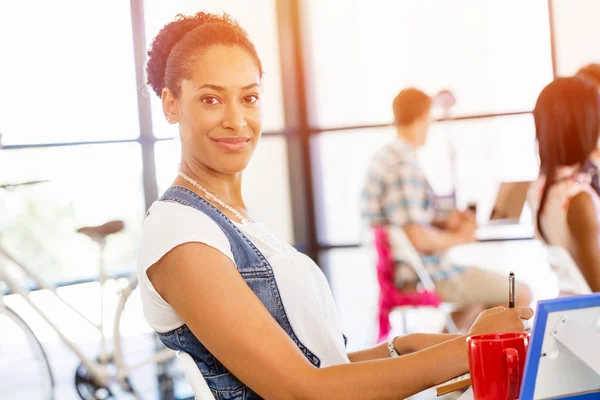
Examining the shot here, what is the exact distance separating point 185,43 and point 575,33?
335 cm

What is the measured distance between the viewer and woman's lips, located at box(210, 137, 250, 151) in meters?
1.48

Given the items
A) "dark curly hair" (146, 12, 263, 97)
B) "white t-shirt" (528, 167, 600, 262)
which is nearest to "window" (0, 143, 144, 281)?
"white t-shirt" (528, 167, 600, 262)

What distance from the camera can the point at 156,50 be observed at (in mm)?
1561

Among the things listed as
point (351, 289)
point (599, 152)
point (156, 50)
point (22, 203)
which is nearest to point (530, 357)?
point (156, 50)

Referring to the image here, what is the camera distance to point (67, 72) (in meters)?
4.21

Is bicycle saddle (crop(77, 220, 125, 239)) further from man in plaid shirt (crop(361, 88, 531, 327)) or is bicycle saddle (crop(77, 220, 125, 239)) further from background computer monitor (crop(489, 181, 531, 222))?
background computer monitor (crop(489, 181, 531, 222))

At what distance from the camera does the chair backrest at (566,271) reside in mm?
3102

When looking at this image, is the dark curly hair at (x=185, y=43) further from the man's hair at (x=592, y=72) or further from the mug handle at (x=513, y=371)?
the man's hair at (x=592, y=72)

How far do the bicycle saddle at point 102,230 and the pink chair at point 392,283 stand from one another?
1117 mm

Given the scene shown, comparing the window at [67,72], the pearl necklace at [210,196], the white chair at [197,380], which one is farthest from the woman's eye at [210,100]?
the window at [67,72]

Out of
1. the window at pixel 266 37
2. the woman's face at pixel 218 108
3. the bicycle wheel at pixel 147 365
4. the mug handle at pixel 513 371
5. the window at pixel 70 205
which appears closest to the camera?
the mug handle at pixel 513 371

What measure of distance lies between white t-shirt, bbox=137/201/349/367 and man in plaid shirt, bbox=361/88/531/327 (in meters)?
2.40

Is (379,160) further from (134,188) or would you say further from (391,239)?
(134,188)

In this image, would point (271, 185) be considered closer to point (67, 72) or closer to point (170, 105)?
point (67, 72)
